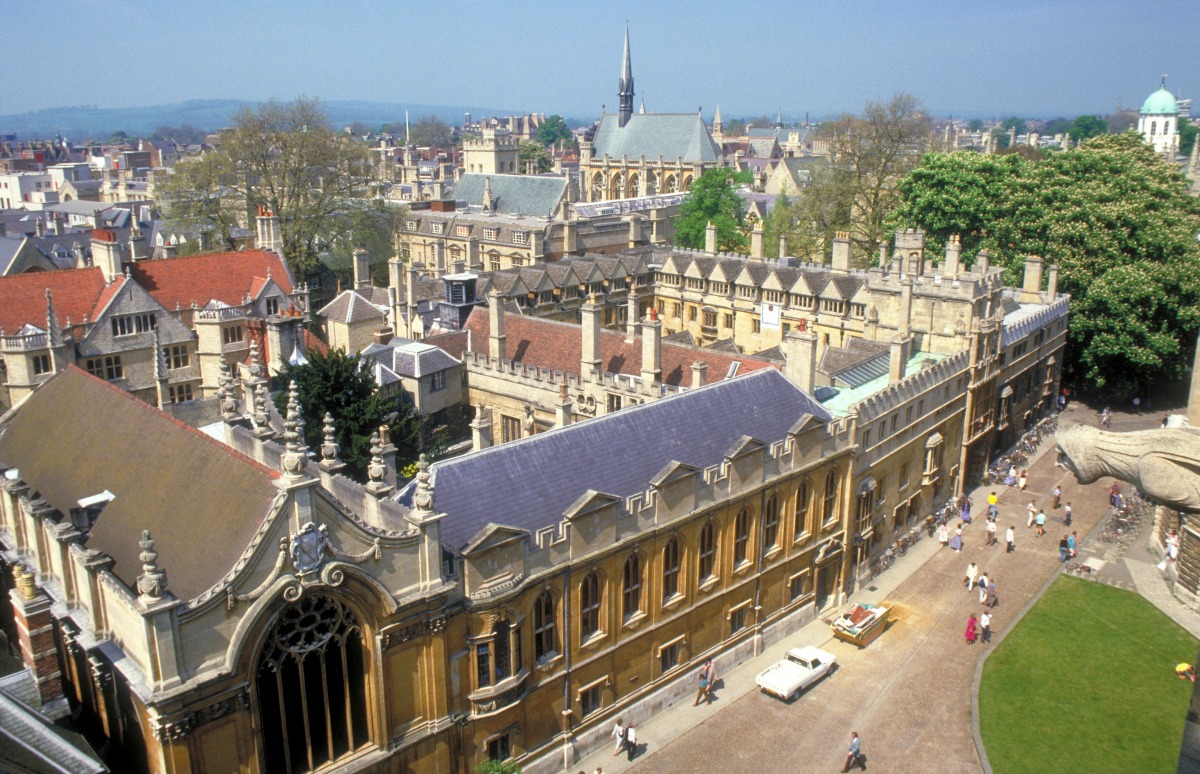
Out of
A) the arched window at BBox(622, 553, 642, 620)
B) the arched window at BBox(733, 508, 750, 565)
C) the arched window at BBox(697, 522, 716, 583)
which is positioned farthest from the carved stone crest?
the arched window at BBox(733, 508, 750, 565)

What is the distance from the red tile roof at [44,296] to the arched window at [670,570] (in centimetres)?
2891

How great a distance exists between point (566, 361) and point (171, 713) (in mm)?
25623

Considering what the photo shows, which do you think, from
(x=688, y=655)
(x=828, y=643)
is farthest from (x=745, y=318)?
(x=688, y=655)

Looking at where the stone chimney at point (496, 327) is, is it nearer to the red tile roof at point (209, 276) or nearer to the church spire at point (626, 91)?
the red tile roof at point (209, 276)

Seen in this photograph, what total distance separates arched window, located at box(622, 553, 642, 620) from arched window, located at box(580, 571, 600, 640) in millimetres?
925

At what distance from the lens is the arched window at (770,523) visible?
29922mm

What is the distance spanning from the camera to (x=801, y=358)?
33.3 metres

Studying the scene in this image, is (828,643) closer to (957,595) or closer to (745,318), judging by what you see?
(957,595)

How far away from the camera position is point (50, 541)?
65.6 ft

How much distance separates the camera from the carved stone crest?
1789 cm

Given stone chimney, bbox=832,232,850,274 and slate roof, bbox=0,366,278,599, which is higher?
stone chimney, bbox=832,232,850,274

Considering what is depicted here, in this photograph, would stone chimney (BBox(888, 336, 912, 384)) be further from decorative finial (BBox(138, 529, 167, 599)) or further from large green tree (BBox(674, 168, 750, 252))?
large green tree (BBox(674, 168, 750, 252))

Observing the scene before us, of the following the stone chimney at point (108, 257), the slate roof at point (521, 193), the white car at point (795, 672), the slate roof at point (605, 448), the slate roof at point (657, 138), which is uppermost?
the slate roof at point (657, 138)

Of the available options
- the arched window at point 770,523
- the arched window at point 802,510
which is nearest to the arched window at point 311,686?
the arched window at point 770,523
